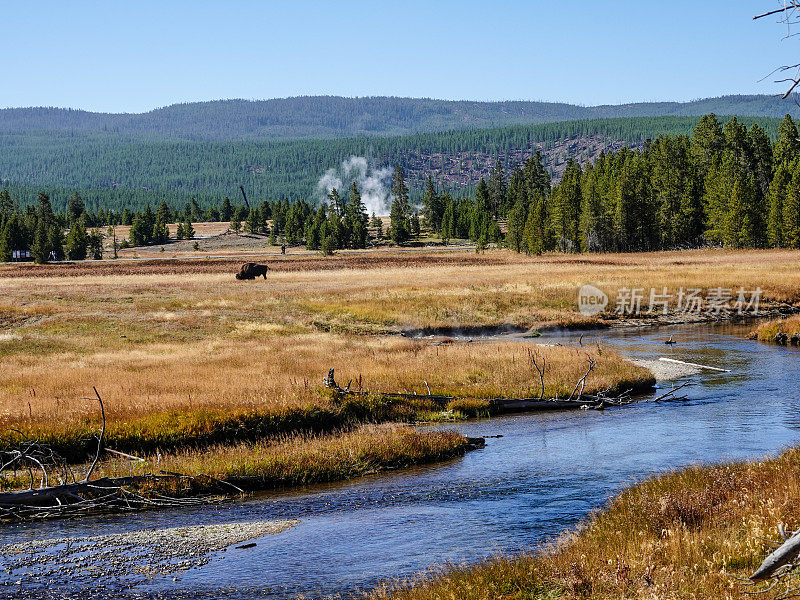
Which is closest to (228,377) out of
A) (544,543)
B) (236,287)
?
(544,543)

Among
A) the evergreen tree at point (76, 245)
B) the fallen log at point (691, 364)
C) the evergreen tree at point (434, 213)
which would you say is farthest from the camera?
the evergreen tree at point (434, 213)

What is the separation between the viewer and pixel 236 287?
204 feet

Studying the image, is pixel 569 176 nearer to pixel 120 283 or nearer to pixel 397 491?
pixel 120 283

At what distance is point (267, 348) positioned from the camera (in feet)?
109

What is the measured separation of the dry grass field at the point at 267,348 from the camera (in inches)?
829

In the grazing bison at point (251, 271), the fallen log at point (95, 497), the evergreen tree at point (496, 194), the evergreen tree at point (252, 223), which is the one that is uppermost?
the evergreen tree at point (496, 194)

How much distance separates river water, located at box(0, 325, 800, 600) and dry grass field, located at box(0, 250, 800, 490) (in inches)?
161

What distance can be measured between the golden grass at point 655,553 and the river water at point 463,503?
4.91ft

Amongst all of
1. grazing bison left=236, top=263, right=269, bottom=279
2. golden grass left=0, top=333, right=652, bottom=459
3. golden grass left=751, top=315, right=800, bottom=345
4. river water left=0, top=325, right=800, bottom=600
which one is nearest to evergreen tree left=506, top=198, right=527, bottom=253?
grazing bison left=236, top=263, right=269, bottom=279

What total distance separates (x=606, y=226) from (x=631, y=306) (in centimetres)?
6147

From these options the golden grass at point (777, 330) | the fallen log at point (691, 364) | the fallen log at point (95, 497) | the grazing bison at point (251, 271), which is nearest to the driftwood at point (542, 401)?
the fallen log at point (691, 364)
